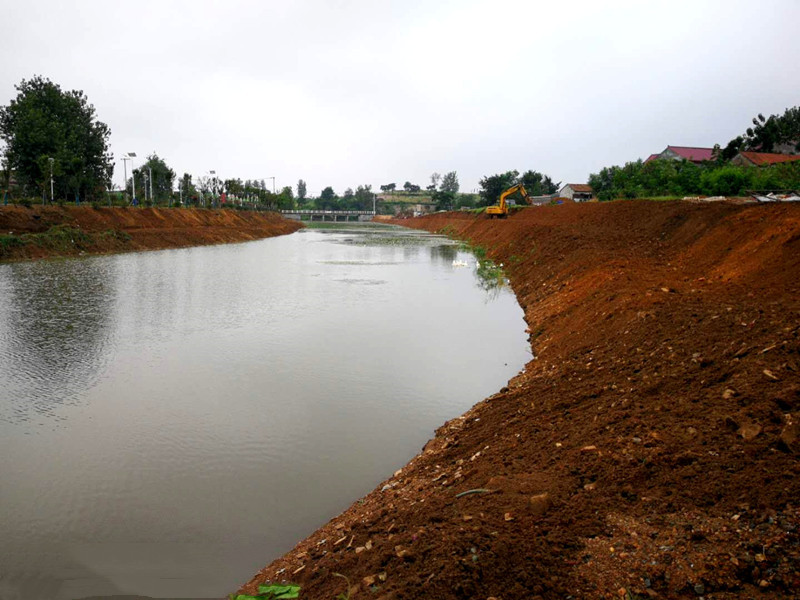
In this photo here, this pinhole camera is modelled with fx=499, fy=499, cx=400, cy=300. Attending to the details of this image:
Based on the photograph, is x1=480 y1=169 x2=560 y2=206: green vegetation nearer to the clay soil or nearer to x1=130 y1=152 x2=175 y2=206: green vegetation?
x1=130 y1=152 x2=175 y2=206: green vegetation

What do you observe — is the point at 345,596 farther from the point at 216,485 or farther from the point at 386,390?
the point at 386,390

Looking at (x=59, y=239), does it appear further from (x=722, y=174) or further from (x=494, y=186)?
(x=494, y=186)

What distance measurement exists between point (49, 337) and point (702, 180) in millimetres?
25195

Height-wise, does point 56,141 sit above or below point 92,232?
above

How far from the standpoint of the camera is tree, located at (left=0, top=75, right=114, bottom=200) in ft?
134

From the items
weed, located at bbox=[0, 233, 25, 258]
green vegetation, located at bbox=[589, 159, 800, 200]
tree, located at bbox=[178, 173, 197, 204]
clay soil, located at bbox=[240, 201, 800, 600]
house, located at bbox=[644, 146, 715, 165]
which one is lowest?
clay soil, located at bbox=[240, 201, 800, 600]

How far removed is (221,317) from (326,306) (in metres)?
2.89

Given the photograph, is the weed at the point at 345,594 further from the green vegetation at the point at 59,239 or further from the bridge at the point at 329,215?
the bridge at the point at 329,215

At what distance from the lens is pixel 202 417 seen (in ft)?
21.3

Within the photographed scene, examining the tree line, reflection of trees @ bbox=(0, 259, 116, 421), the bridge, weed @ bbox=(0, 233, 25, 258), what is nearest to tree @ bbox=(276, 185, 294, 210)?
the bridge

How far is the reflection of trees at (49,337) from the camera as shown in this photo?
7235 millimetres

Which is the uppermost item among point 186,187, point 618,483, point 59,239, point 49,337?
point 186,187

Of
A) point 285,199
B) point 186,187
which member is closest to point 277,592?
point 186,187

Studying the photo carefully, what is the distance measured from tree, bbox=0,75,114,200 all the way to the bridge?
6647 cm
